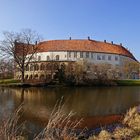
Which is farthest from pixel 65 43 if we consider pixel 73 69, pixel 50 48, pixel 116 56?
pixel 73 69

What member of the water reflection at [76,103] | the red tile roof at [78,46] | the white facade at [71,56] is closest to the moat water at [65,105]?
the water reflection at [76,103]

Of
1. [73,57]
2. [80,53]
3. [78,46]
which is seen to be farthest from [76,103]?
[78,46]

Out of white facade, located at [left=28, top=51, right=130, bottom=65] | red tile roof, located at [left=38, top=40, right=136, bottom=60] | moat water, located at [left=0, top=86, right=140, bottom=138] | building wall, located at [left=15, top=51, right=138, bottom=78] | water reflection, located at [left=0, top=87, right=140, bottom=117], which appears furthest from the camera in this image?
red tile roof, located at [left=38, top=40, right=136, bottom=60]

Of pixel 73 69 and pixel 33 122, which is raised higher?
pixel 73 69

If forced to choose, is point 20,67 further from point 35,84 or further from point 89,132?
point 89,132

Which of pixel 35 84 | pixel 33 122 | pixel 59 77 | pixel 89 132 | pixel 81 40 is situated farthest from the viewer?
pixel 81 40

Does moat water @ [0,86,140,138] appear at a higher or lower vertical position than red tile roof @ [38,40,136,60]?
lower

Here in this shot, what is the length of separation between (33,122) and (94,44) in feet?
243

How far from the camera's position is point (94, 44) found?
293ft

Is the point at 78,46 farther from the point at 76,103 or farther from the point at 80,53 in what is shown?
the point at 76,103

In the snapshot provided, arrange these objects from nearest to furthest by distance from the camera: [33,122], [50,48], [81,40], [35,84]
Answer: [33,122] → [35,84] → [50,48] → [81,40]

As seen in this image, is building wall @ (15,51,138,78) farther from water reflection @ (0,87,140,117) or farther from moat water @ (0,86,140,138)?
moat water @ (0,86,140,138)

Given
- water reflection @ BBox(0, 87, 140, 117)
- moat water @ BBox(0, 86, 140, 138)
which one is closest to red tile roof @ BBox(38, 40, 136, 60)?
water reflection @ BBox(0, 87, 140, 117)

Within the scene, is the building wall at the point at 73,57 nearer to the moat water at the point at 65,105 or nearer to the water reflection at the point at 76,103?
the water reflection at the point at 76,103
